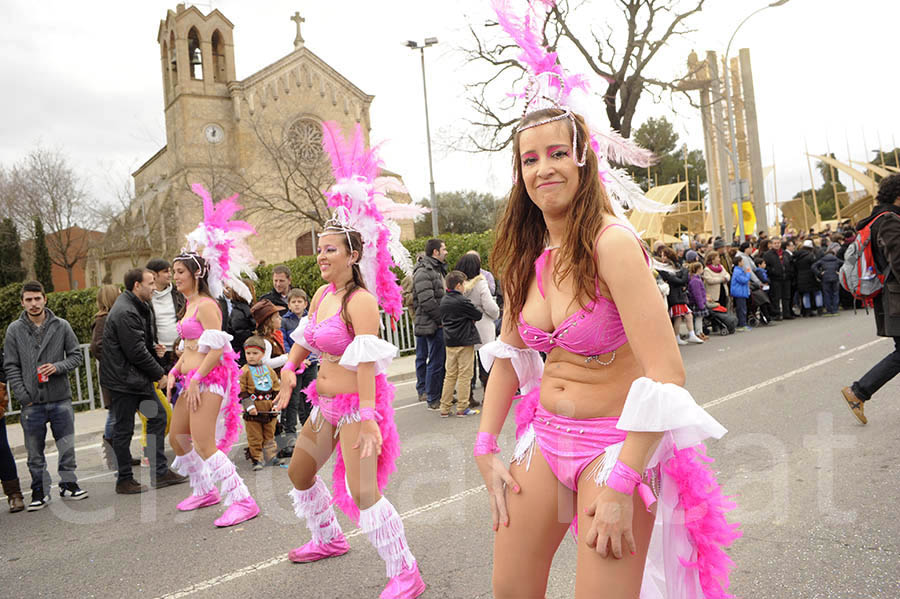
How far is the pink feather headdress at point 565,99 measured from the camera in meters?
2.29

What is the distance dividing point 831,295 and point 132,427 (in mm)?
15398

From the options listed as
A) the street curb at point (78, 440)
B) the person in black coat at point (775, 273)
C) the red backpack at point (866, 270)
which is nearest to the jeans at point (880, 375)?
the red backpack at point (866, 270)

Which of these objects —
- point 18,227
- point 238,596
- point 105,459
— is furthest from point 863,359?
point 18,227

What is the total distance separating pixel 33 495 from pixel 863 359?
9867mm

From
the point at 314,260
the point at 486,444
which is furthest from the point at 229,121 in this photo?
the point at 486,444

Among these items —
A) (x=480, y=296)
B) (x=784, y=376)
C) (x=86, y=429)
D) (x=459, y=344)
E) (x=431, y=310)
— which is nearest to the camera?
(x=459, y=344)

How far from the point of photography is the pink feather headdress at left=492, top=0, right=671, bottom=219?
2289mm

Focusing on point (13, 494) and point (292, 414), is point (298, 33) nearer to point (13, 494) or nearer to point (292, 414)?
point (292, 414)

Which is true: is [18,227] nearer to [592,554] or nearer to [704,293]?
[704,293]

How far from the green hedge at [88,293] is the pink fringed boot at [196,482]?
8.61m

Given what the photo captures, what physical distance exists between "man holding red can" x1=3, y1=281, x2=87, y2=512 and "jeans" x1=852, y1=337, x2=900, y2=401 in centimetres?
690

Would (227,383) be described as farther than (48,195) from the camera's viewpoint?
No

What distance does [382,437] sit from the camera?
12.6ft

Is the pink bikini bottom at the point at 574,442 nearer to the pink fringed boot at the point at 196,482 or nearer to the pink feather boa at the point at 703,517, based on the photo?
the pink feather boa at the point at 703,517
